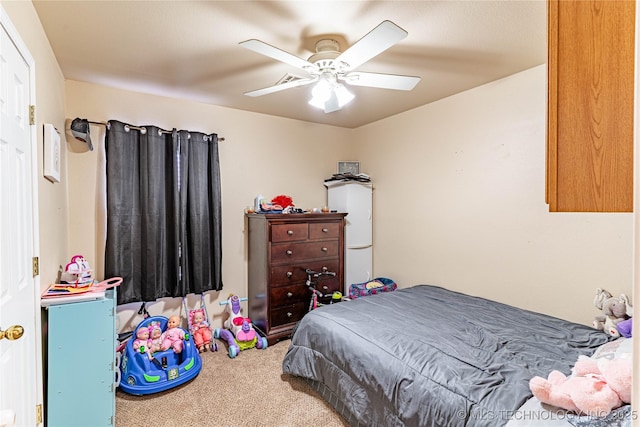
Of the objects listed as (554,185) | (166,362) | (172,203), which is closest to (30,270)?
(166,362)

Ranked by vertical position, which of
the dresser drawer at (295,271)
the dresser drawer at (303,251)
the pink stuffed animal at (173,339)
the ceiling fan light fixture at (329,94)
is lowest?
the pink stuffed animal at (173,339)

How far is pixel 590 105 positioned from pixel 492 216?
2.36 metres

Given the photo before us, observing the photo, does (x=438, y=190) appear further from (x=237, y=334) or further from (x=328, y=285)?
(x=237, y=334)

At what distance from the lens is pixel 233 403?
2.14 metres

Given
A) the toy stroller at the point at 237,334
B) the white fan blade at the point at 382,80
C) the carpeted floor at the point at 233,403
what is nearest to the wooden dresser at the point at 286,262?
the toy stroller at the point at 237,334

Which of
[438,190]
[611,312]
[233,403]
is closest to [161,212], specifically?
[233,403]

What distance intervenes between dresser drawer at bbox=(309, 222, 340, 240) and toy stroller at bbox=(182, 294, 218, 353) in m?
1.30

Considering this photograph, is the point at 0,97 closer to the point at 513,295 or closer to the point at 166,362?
the point at 166,362

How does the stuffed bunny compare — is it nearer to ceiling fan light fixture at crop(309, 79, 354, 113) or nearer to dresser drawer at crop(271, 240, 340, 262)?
ceiling fan light fixture at crop(309, 79, 354, 113)

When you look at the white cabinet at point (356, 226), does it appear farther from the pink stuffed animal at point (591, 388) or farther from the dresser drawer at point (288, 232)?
the pink stuffed animal at point (591, 388)

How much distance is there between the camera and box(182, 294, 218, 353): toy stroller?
291 centimetres

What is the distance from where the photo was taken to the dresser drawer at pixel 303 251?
10.1 feet

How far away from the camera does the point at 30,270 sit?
1.49 metres

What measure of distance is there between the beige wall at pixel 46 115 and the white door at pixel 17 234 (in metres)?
0.17
